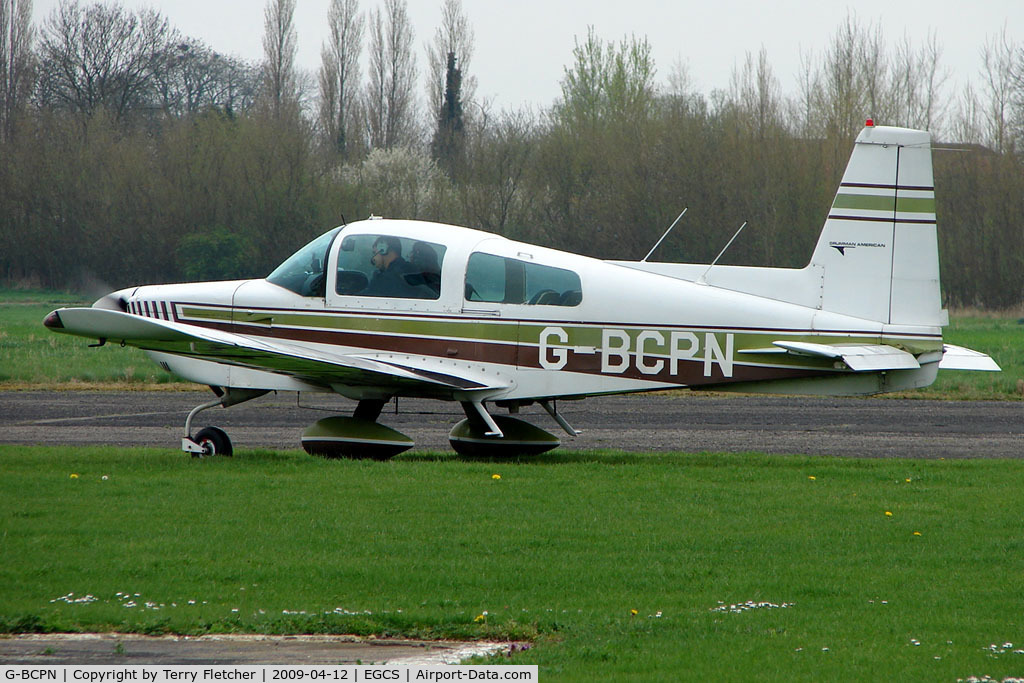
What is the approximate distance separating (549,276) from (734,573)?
16.9 ft

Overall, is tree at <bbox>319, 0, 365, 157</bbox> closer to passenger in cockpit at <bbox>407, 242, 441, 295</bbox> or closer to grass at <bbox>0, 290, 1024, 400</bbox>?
grass at <bbox>0, 290, 1024, 400</bbox>

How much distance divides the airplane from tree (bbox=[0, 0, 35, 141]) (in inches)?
2071

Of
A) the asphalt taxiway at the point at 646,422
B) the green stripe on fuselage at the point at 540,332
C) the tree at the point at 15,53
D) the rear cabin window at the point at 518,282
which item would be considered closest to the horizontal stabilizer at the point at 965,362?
the green stripe on fuselage at the point at 540,332

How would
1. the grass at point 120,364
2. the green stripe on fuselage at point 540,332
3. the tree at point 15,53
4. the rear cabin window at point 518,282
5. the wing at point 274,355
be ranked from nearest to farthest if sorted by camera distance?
the wing at point 274,355 < the green stripe on fuselage at point 540,332 < the rear cabin window at point 518,282 < the grass at point 120,364 < the tree at point 15,53

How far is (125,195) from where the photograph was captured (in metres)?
50.1

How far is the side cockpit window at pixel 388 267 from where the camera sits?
1142cm

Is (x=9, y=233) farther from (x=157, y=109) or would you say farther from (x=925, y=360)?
(x=925, y=360)

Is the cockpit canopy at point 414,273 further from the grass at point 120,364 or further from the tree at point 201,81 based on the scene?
the tree at point 201,81

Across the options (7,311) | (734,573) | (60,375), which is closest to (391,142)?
(7,311)

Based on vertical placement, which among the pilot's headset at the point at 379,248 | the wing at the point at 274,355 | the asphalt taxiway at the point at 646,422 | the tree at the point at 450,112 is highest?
the tree at the point at 450,112

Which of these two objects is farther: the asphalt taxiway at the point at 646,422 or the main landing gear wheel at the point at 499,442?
the asphalt taxiway at the point at 646,422

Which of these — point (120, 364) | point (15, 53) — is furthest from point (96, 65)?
point (120, 364)

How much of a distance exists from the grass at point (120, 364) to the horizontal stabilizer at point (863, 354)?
1006 centimetres

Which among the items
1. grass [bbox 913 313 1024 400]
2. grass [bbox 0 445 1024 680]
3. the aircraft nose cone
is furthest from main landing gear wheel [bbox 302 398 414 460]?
grass [bbox 913 313 1024 400]
